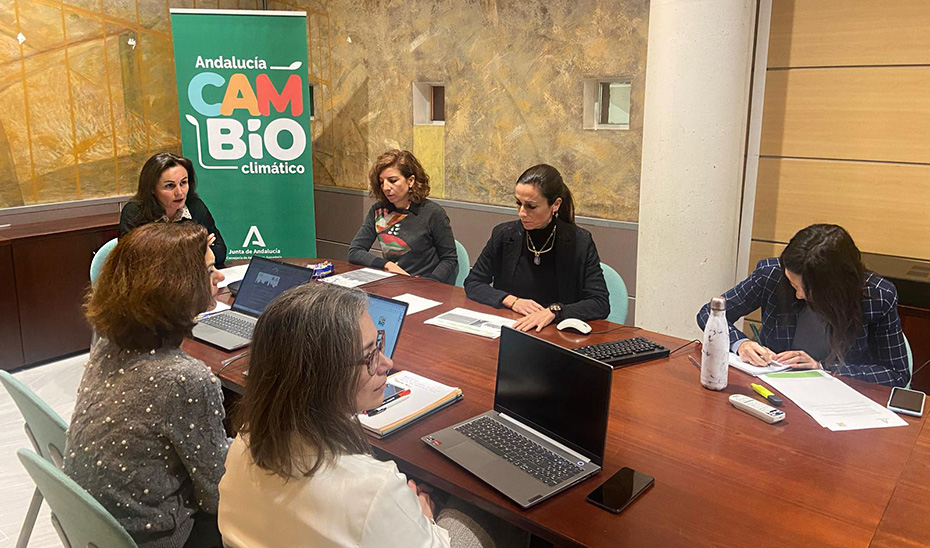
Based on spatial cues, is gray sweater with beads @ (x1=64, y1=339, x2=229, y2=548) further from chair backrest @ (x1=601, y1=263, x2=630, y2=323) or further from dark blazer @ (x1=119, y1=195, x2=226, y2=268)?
dark blazer @ (x1=119, y1=195, x2=226, y2=268)

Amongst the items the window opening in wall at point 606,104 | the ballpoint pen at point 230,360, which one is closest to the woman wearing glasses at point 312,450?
the ballpoint pen at point 230,360

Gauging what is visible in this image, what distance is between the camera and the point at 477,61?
15.7 feet

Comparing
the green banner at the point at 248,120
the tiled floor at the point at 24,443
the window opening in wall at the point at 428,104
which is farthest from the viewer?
the window opening in wall at the point at 428,104

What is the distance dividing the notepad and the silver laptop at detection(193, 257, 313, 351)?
74 cm

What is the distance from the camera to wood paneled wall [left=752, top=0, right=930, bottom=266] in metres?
3.46

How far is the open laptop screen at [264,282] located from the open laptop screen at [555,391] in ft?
3.74

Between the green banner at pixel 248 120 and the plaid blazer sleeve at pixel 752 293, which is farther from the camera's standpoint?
the green banner at pixel 248 120

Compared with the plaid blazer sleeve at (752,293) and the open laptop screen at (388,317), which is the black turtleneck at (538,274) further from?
the open laptop screen at (388,317)

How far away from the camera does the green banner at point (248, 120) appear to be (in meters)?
4.80

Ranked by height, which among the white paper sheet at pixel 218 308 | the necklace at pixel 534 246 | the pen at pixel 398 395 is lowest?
the pen at pixel 398 395

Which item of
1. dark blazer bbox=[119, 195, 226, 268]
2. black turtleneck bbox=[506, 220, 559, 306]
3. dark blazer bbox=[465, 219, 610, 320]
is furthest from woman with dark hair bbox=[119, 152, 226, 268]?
black turtleneck bbox=[506, 220, 559, 306]

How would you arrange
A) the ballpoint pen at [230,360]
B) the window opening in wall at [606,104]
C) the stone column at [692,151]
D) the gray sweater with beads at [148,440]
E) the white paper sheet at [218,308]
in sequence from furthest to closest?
the window opening in wall at [606,104], the stone column at [692,151], the white paper sheet at [218,308], the ballpoint pen at [230,360], the gray sweater with beads at [148,440]

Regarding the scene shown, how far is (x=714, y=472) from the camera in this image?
1.68 meters

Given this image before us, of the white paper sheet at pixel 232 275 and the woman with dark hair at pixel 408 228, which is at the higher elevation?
the woman with dark hair at pixel 408 228
